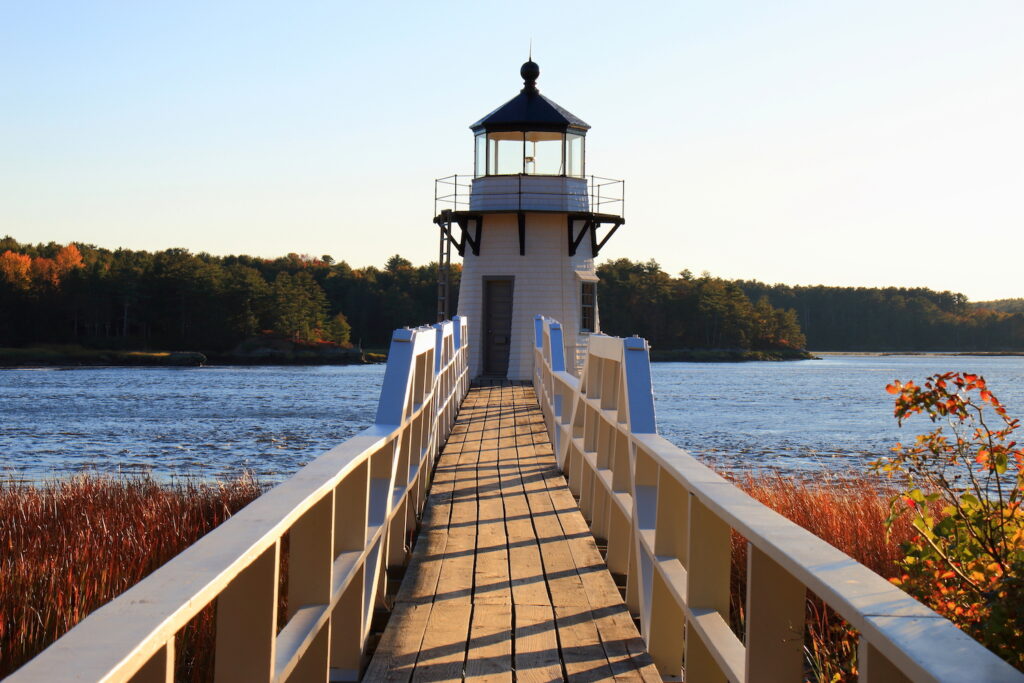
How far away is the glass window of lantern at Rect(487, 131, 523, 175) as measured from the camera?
2188 centimetres

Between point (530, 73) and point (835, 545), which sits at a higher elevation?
point (530, 73)

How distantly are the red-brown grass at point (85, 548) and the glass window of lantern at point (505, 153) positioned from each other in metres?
12.1

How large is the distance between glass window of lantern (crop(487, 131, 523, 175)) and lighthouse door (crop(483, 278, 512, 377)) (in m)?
2.41

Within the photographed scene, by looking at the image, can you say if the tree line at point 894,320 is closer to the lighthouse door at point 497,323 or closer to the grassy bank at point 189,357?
the grassy bank at point 189,357

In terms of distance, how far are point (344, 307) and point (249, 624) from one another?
10322 centimetres

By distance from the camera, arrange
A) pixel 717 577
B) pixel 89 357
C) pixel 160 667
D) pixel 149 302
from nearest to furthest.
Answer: pixel 160 667
pixel 717 577
pixel 89 357
pixel 149 302

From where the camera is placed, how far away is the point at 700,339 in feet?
342

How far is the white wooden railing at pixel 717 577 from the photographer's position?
1.54 m

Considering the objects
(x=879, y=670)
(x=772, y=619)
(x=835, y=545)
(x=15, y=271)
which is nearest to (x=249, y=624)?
(x=772, y=619)

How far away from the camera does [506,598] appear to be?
4.64 m

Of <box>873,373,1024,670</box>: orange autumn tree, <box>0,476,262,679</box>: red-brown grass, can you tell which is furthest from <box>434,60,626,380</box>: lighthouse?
<box>873,373,1024,670</box>: orange autumn tree

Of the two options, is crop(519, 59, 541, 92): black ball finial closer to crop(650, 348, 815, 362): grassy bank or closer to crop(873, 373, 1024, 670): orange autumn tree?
crop(873, 373, 1024, 670): orange autumn tree

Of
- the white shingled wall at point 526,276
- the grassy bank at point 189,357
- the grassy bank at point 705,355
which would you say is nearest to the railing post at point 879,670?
the white shingled wall at point 526,276

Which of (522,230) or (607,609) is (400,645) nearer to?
(607,609)
